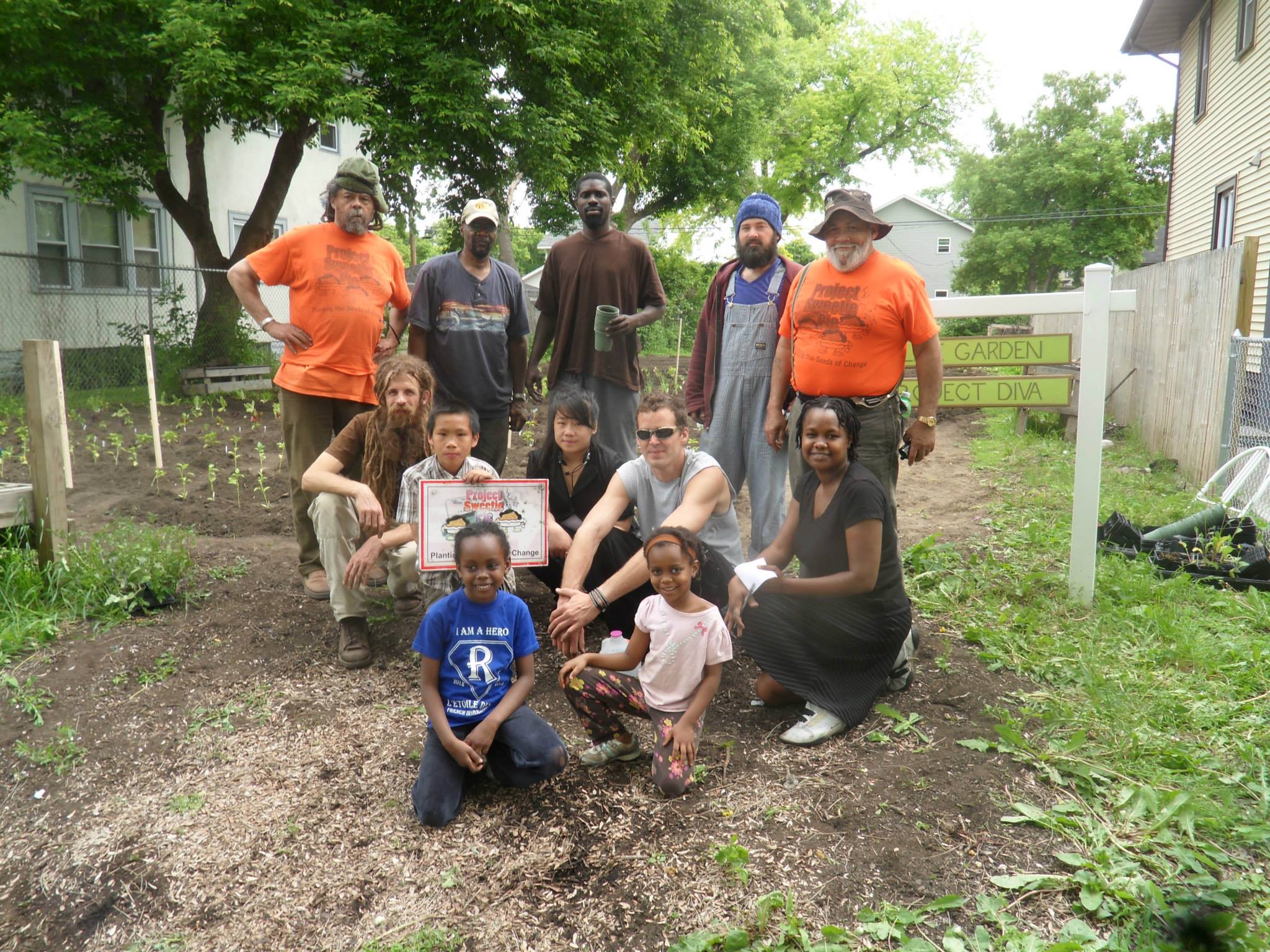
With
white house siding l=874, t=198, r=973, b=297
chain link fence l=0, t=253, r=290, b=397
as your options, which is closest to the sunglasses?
chain link fence l=0, t=253, r=290, b=397

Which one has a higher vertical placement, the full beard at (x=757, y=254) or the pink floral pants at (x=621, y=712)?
the full beard at (x=757, y=254)

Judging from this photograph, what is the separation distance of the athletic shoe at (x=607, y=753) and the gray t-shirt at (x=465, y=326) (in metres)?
2.12

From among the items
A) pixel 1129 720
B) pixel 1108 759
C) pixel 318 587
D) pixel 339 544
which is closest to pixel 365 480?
pixel 339 544

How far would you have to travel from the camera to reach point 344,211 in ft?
14.3

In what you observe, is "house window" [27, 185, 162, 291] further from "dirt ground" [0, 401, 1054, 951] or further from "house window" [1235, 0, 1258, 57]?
"house window" [1235, 0, 1258, 57]

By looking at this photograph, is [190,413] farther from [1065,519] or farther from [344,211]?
[1065,519]

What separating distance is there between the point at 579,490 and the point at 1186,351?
24.0 ft

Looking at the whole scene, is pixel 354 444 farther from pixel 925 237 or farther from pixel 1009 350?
pixel 925 237

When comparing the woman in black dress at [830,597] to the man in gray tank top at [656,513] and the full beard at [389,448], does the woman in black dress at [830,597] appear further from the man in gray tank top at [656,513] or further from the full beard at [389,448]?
the full beard at [389,448]

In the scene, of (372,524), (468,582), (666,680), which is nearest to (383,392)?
(372,524)

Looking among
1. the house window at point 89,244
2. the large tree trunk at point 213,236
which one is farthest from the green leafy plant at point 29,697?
the house window at point 89,244

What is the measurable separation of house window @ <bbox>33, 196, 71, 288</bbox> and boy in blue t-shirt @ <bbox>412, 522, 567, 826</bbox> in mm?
14034

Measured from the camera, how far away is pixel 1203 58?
48.4ft

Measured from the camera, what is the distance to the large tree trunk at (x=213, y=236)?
1286cm
